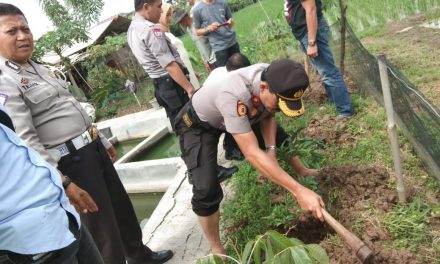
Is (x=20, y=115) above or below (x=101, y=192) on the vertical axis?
above

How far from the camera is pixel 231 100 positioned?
7.57 feet

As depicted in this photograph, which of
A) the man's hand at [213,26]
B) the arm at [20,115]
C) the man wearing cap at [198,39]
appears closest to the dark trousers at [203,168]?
the arm at [20,115]

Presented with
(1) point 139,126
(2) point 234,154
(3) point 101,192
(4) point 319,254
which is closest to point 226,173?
(2) point 234,154

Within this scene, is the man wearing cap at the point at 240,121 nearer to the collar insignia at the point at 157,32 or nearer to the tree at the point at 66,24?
the collar insignia at the point at 157,32

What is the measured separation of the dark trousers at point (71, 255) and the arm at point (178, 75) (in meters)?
2.18

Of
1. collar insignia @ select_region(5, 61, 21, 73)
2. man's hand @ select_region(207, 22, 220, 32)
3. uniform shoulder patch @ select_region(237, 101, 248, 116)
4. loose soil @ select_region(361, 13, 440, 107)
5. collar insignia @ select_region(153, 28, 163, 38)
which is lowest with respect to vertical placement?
loose soil @ select_region(361, 13, 440, 107)

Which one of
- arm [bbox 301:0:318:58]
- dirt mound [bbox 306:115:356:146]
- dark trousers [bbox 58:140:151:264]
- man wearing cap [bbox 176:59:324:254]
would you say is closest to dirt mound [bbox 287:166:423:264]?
man wearing cap [bbox 176:59:324:254]

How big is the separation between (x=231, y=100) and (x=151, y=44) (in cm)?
176

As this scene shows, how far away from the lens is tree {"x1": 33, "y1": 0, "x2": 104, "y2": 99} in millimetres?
11196

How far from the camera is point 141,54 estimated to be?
3941 mm

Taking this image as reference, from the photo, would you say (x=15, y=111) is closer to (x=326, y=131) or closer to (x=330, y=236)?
(x=330, y=236)

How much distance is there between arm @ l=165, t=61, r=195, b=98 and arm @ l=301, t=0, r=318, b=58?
1.29 metres

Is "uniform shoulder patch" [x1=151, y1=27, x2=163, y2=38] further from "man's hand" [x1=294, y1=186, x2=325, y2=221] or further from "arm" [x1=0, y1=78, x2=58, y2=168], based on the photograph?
"man's hand" [x1=294, y1=186, x2=325, y2=221]

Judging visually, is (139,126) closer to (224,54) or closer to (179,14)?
(179,14)
